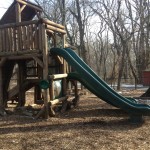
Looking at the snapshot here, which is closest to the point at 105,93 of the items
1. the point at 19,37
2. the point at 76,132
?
the point at 76,132

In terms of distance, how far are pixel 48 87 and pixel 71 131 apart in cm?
213

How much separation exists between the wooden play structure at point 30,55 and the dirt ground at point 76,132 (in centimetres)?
90

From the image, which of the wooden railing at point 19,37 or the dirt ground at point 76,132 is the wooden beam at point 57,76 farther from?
the dirt ground at point 76,132

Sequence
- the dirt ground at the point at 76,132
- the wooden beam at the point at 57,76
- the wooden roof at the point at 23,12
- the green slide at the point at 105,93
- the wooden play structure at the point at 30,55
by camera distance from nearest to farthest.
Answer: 1. the dirt ground at the point at 76,132
2. the green slide at the point at 105,93
3. the wooden play structure at the point at 30,55
4. the wooden beam at the point at 57,76
5. the wooden roof at the point at 23,12

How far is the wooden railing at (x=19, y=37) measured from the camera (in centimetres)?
953

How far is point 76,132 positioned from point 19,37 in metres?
4.14

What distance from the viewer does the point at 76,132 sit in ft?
23.4

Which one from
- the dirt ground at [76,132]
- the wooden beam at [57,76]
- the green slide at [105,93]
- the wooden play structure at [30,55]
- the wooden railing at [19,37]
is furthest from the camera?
the wooden railing at [19,37]

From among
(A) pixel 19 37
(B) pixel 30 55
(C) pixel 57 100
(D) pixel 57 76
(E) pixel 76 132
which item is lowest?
(E) pixel 76 132

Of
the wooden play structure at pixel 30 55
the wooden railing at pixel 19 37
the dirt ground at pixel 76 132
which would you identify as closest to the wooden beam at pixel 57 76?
the wooden play structure at pixel 30 55

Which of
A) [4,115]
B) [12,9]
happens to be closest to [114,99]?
[4,115]

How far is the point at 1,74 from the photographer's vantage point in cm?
1039

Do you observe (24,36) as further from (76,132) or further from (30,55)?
(76,132)

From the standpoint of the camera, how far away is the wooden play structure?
30.3ft
